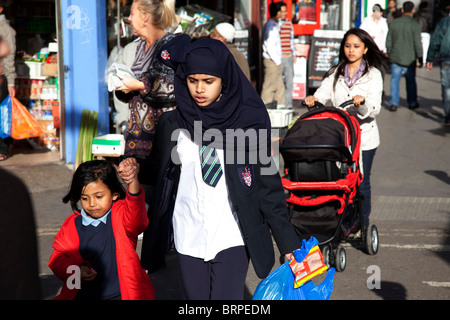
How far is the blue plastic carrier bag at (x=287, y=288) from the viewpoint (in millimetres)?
3494

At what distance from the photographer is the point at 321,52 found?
15164mm

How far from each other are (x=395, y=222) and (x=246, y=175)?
4.10 meters

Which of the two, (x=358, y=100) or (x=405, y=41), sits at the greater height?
(x=405, y=41)

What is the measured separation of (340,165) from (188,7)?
21.8ft

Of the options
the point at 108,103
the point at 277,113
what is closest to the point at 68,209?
the point at 108,103

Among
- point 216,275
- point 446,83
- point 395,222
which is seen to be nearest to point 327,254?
point 395,222

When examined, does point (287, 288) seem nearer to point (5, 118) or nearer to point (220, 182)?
point (220, 182)

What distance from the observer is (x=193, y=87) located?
3.45 meters

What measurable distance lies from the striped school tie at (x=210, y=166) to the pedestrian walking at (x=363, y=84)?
2.61 metres

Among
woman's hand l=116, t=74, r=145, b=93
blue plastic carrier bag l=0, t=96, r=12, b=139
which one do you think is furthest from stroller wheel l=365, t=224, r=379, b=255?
blue plastic carrier bag l=0, t=96, r=12, b=139

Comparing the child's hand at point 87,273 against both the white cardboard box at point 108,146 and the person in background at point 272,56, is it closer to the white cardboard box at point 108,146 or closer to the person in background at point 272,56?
the white cardboard box at point 108,146

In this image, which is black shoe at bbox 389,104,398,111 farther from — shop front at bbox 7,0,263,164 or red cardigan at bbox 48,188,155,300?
red cardigan at bbox 48,188,155,300

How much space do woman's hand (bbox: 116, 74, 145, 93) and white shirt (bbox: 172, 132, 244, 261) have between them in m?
1.52

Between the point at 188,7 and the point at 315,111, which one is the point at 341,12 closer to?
the point at 188,7
